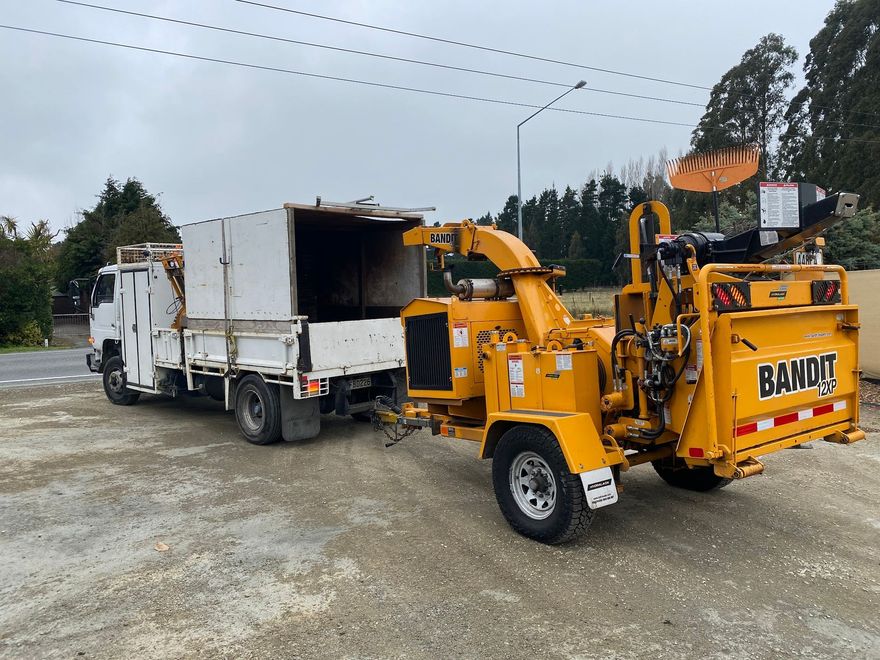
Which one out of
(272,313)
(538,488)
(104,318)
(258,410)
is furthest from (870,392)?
(104,318)

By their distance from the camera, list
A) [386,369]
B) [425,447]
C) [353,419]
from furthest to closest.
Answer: [353,419]
[386,369]
[425,447]

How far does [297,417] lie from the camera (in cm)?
820

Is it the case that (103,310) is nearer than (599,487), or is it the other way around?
(599,487)

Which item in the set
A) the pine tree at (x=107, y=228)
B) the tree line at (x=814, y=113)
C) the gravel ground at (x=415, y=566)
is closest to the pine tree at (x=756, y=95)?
the tree line at (x=814, y=113)

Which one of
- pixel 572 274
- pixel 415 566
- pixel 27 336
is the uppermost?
pixel 572 274

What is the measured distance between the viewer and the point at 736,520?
5172mm

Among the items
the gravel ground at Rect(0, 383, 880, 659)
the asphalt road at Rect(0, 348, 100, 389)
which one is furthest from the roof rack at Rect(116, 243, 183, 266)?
the asphalt road at Rect(0, 348, 100, 389)

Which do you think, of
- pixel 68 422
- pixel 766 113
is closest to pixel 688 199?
pixel 766 113

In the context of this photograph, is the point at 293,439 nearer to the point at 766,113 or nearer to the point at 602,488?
the point at 602,488

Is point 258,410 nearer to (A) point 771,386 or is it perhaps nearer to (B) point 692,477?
(B) point 692,477

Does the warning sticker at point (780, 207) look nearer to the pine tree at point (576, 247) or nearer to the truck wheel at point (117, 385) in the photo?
the truck wheel at point (117, 385)

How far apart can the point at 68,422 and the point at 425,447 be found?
5.86 meters

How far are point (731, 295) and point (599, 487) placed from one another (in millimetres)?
1530

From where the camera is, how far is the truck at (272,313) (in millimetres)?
7902
